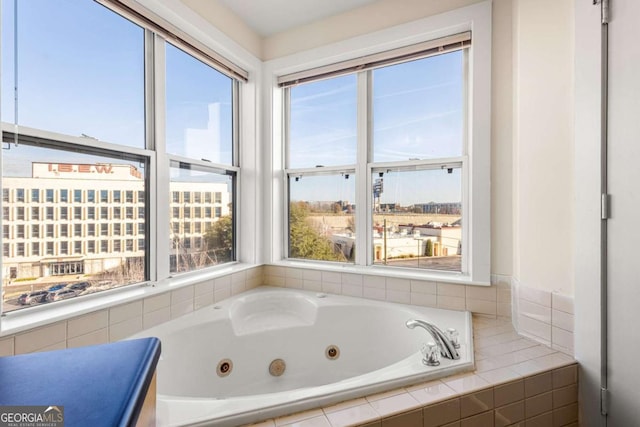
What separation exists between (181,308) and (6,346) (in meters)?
0.78

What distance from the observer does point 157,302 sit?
167cm

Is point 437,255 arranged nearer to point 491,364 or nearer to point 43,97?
point 491,364

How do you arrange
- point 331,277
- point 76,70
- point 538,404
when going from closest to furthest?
point 538,404 → point 76,70 → point 331,277

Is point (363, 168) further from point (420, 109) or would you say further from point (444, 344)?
point (444, 344)

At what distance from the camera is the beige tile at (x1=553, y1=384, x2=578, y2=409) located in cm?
124

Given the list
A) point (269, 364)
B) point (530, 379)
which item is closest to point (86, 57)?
point (269, 364)

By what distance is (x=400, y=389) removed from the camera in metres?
1.10

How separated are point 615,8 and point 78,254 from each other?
2586 millimetres

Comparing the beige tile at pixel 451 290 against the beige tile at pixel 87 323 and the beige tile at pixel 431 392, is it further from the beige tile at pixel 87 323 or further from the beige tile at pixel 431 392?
the beige tile at pixel 87 323

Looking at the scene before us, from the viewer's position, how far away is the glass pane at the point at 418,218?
6.71 ft

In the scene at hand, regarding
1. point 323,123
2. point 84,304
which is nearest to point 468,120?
point 323,123

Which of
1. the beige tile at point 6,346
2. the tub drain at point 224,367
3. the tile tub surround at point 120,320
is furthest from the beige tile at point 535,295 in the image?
the beige tile at point 6,346

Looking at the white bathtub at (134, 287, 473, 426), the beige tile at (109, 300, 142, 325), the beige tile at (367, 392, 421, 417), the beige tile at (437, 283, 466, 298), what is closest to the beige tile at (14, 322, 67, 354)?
the beige tile at (109, 300, 142, 325)

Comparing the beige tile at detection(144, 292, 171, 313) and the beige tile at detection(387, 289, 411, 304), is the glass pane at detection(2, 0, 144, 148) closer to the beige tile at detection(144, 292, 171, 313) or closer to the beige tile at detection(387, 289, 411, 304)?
the beige tile at detection(144, 292, 171, 313)
